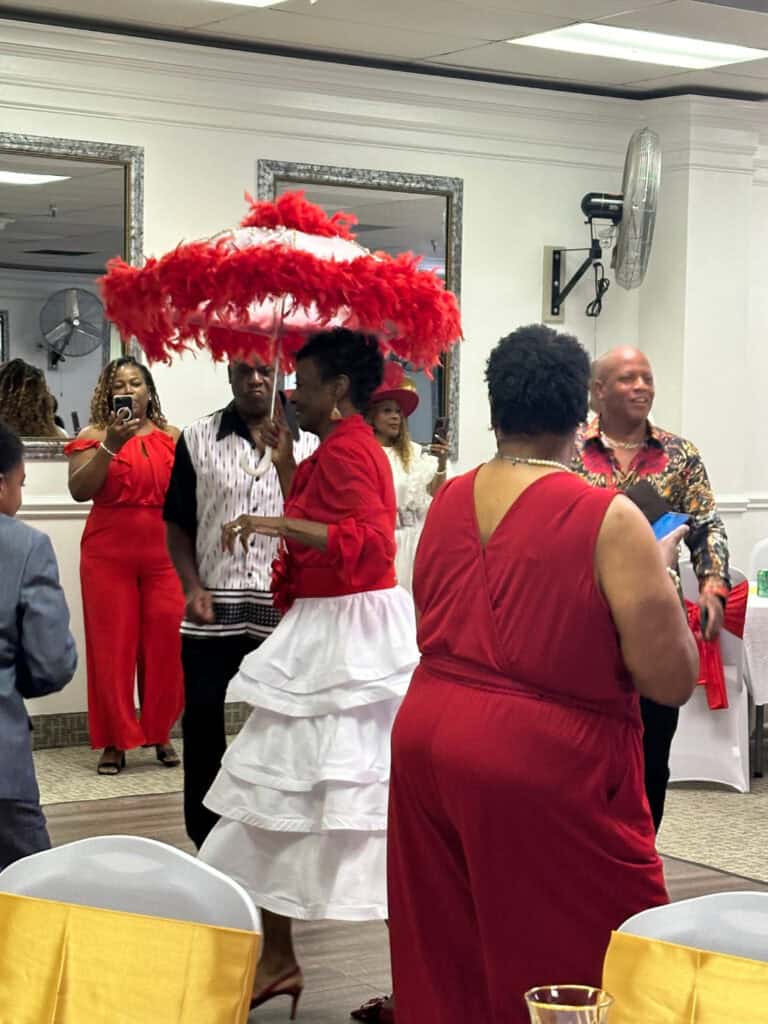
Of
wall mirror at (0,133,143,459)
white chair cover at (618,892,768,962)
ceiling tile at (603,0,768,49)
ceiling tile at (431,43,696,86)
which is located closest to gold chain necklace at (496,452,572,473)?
white chair cover at (618,892,768,962)

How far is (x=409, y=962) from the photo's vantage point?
9.25ft

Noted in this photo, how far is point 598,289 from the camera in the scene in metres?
8.66

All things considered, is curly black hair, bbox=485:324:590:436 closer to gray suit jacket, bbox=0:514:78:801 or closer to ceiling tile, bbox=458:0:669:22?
gray suit jacket, bbox=0:514:78:801

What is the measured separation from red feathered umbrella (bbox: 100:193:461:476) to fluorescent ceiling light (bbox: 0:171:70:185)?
3244 mm

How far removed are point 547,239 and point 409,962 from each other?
6.25 meters

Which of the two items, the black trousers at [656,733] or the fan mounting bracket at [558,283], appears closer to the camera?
the black trousers at [656,733]

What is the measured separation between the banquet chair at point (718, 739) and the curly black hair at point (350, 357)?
3.21m

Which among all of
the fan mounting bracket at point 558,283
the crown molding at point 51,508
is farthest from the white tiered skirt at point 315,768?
the fan mounting bracket at point 558,283

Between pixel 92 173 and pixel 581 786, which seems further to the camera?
pixel 92 173

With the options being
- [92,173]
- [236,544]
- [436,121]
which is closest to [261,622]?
[236,544]

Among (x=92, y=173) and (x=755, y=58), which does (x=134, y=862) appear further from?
(x=755, y=58)

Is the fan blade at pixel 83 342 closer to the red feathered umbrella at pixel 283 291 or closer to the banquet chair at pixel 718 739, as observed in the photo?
the banquet chair at pixel 718 739

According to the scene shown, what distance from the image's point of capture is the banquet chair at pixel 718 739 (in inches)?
264

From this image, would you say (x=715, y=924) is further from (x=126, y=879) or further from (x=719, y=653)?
(x=719, y=653)
